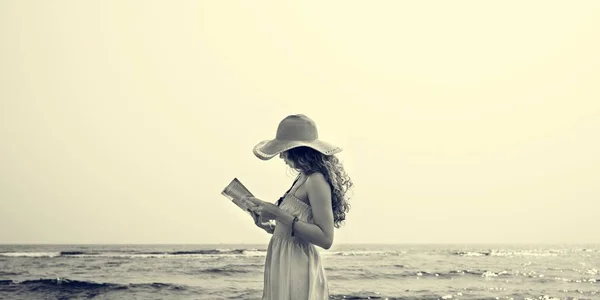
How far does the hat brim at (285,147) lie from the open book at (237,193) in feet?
0.62

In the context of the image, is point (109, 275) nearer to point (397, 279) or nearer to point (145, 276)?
point (145, 276)

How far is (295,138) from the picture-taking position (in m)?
3.25

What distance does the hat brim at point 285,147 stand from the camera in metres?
3.19

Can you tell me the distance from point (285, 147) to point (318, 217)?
0.35 metres

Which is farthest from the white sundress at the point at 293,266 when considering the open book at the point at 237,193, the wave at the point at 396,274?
the wave at the point at 396,274

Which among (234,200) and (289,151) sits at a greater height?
(289,151)

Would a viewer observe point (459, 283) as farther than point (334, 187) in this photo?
Yes

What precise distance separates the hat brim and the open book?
0.62 ft

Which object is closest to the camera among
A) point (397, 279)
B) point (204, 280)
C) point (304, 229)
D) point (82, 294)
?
point (304, 229)

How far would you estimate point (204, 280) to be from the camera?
23.2 m

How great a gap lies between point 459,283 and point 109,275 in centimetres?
1240

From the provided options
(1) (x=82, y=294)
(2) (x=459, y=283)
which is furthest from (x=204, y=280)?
(2) (x=459, y=283)

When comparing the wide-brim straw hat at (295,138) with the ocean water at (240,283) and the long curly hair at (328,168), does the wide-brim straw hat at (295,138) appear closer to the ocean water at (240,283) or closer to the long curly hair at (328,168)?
the long curly hair at (328,168)

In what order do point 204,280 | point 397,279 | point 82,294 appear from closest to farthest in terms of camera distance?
point 82,294 < point 204,280 < point 397,279
